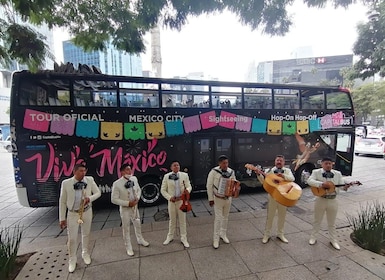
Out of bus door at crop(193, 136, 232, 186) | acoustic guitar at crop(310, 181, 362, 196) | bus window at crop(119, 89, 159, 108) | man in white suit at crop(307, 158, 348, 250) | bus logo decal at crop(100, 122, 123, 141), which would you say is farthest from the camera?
bus door at crop(193, 136, 232, 186)

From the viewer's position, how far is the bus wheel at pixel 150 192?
6.14 meters

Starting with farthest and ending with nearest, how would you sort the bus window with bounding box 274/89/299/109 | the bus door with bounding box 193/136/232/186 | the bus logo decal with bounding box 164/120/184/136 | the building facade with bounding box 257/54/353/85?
the building facade with bounding box 257/54/353/85 < the bus window with bounding box 274/89/299/109 < the bus door with bounding box 193/136/232/186 < the bus logo decal with bounding box 164/120/184/136

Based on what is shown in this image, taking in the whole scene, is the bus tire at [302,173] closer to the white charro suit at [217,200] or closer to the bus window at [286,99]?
the bus window at [286,99]

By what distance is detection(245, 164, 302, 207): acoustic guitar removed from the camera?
3611 millimetres

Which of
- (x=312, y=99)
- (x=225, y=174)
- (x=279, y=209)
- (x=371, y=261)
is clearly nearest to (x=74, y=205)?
(x=225, y=174)

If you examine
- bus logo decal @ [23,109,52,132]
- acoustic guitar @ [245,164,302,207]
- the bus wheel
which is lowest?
the bus wheel

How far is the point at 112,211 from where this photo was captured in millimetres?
5906

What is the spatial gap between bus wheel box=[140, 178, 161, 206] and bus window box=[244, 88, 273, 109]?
138 inches

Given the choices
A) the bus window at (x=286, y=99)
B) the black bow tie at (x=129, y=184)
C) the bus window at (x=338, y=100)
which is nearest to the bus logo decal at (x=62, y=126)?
the black bow tie at (x=129, y=184)

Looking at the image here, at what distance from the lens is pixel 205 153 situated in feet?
21.2

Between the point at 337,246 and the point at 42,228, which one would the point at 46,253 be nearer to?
the point at 42,228

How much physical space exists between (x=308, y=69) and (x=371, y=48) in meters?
55.1

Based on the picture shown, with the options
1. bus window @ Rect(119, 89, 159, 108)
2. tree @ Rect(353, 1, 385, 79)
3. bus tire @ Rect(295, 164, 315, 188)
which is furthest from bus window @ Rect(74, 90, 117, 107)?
tree @ Rect(353, 1, 385, 79)

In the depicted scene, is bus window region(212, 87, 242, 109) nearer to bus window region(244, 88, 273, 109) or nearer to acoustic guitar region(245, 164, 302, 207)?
bus window region(244, 88, 273, 109)
